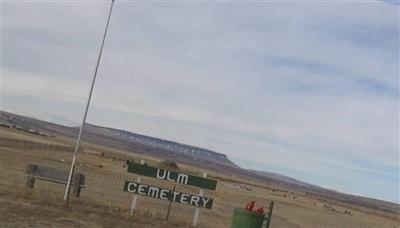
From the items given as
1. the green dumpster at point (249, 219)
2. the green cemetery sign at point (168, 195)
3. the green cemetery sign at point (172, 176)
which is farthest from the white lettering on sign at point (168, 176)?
the green dumpster at point (249, 219)

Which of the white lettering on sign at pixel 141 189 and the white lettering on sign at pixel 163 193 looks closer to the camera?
the white lettering on sign at pixel 163 193

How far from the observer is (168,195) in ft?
59.9

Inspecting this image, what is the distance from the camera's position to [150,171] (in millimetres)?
18109

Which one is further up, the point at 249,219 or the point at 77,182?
the point at 249,219

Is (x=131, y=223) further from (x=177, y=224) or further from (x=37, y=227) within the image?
(x=37, y=227)

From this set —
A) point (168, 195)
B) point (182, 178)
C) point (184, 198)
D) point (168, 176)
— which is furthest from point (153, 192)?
point (182, 178)

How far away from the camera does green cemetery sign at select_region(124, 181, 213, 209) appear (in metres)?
18.3

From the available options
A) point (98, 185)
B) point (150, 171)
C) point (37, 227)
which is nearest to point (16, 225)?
point (37, 227)

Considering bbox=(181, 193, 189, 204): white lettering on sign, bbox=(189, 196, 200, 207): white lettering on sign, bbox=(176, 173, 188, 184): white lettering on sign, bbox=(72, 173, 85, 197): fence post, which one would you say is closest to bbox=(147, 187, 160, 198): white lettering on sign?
bbox=(181, 193, 189, 204): white lettering on sign

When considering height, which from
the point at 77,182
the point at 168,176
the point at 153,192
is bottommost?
the point at 77,182

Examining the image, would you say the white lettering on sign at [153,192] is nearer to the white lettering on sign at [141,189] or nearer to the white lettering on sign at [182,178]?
the white lettering on sign at [141,189]

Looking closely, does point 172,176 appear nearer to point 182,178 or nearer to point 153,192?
point 182,178

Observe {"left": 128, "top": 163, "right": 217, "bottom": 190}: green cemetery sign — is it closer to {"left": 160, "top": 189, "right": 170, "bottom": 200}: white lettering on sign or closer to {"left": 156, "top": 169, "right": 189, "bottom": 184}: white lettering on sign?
{"left": 156, "top": 169, "right": 189, "bottom": 184}: white lettering on sign

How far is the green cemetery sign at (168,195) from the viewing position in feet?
59.9
